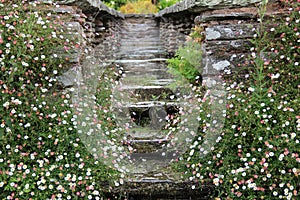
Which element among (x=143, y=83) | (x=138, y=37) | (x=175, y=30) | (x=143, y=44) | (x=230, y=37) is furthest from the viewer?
(x=138, y=37)

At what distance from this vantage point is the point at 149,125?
14.2 ft

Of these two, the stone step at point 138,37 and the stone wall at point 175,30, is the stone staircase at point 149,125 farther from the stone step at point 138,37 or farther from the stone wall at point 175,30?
the stone step at point 138,37

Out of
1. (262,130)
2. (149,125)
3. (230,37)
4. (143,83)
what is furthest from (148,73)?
(262,130)

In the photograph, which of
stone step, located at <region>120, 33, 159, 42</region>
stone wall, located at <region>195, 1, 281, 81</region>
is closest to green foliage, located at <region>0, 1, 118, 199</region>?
stone wall, located at <region>195, 1, 281, 81</region>

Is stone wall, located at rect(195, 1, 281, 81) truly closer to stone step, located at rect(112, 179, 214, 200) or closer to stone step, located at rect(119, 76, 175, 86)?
stone step, located at rect(119, 76, 175, 86)

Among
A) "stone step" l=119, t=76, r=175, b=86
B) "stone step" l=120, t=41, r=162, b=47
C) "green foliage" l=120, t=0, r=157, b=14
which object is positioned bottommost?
"stone step" l=119, t=76, r=175, b=86

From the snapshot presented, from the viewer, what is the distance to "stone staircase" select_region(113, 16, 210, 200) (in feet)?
10.5

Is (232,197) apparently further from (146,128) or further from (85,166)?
(146,128)

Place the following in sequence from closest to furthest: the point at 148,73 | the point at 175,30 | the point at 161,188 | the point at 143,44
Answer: the point at 161,188
the point at 148,73
the point at 175,30
the point at 143,44

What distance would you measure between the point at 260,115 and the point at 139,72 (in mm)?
3188

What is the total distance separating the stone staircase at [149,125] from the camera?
10.5 feet


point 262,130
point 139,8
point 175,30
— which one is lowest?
point 262,130

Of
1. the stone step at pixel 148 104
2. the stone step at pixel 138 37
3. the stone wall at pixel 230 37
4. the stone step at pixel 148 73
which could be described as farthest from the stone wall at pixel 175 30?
the stone wall at pixel 230 37

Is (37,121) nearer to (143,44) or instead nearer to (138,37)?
(143,44)
